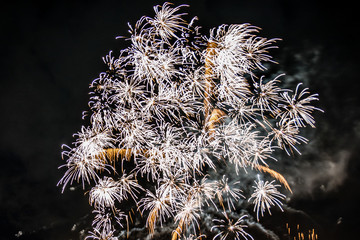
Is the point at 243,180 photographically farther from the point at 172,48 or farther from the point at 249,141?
the point at 172,48

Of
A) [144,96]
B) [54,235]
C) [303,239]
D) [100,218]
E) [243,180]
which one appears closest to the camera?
[144,96]

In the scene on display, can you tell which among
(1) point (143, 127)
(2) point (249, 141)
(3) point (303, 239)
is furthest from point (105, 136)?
(3) point (303, 239)

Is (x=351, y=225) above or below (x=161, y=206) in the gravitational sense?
below

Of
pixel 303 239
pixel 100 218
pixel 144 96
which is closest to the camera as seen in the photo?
pixel 144 96

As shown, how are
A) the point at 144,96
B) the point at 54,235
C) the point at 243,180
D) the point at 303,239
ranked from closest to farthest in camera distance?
1. the point at 144,96
2. the point at 243,180
3. the point at 303,239
4. the point at 54,235

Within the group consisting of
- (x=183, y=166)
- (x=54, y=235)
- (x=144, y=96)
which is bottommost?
(x=183, y=166)

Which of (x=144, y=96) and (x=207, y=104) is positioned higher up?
(x=144, y=96)

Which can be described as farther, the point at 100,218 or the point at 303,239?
the point at 303,239

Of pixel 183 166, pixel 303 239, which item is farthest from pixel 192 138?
pixel 303 239

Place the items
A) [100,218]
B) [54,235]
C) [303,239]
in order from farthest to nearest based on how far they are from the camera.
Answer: [54,235] < [303,239] < [100,218]

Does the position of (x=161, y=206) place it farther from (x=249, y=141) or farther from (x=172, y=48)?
(x=172, y=48)
